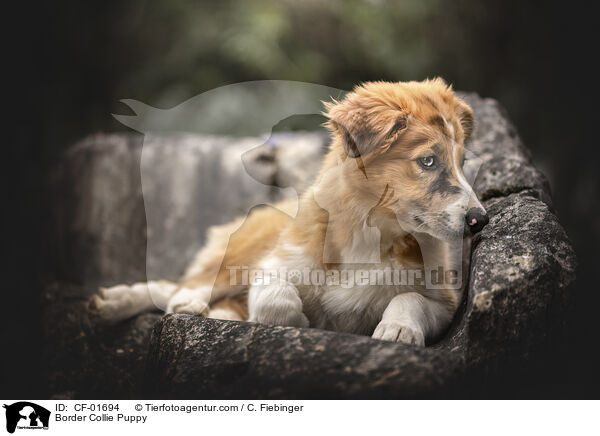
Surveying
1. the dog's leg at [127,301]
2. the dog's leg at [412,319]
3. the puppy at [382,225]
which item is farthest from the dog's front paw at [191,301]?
the dog's leg at [412,319]

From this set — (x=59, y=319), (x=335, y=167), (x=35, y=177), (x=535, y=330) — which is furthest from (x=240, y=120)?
(x=535, y=330)

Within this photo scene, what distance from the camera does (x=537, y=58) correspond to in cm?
344

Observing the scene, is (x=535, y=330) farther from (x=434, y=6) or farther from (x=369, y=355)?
(x=434, y=6)

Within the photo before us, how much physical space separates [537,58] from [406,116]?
202cm

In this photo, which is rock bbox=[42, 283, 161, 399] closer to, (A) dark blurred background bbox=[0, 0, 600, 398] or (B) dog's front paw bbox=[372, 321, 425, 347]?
(A) dark blurred background bbox=[0, 0, 600, 398]

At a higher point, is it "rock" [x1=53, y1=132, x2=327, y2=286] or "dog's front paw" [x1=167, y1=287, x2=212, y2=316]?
"rock" [x1=53, y1=132, x2=327, y2=286]

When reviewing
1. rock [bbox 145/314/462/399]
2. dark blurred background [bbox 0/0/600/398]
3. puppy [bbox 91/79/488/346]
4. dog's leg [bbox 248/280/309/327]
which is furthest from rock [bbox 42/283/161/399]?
puppy [bbox 91/79/488/346]

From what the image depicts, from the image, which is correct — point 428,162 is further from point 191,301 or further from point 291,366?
point 191,301

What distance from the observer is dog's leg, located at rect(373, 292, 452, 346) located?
1860mm

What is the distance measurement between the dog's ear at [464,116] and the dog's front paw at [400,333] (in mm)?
918

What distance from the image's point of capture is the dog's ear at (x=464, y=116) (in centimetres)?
223

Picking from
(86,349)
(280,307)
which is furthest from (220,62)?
(86,349)

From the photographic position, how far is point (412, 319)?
1.93 metres
